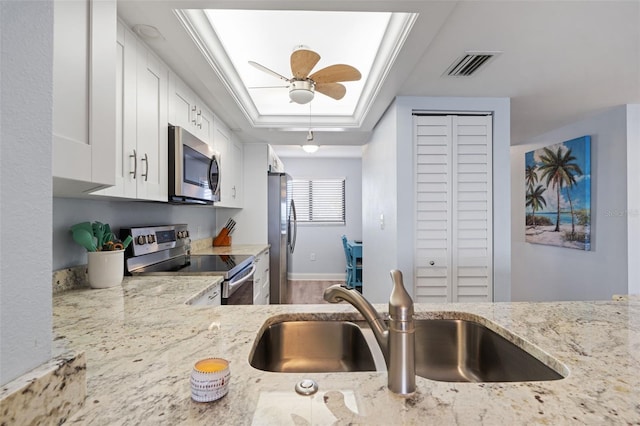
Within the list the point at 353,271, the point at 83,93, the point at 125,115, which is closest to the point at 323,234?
the point at 353,271

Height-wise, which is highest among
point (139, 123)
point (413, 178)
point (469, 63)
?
point (469, 63)

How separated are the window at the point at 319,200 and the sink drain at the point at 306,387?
5.37m

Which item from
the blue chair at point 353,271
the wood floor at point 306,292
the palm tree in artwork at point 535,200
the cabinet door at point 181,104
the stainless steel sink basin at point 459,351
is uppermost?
the cabinet door at point 181,104

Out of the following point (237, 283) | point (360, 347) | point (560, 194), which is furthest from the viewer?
point (560, 194)

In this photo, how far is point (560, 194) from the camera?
11.6 feet

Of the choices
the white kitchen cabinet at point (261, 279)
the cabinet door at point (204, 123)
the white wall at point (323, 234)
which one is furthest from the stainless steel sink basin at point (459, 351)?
the white wall at point (323, 234)

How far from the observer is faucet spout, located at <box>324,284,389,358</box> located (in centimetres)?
65

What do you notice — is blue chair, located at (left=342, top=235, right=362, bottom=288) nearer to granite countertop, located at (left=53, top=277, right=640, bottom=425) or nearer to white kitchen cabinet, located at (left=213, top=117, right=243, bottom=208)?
white kitchen cabinet, located at (left=213, top=117, right=243, bottom=208)

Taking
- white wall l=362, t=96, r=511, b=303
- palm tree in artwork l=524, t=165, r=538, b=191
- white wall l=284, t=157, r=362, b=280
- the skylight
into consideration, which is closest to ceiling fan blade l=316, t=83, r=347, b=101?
the skylight

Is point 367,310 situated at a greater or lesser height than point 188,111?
lesser

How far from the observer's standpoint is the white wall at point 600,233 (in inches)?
114

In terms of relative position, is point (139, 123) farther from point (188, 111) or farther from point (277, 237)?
point (277, 237)

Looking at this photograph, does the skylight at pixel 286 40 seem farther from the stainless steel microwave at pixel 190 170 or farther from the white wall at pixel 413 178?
the stainless steel microwave at pixel 190 170

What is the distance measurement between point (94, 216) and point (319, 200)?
14.8ft
